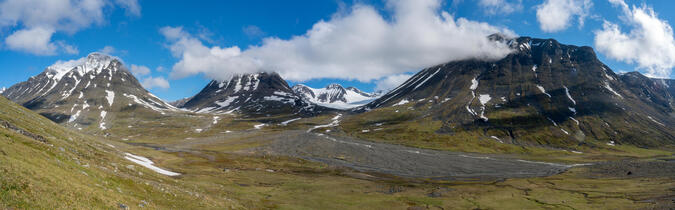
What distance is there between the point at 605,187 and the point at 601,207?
2749 cm

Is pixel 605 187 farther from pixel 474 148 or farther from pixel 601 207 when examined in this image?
pixel 474 148

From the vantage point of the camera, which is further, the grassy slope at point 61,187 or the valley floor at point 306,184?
the valley floor at point 306,184

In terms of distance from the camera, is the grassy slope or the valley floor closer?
the grassy slope

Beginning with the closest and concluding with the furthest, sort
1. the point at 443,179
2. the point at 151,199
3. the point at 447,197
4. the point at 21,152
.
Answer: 1. the point at 21,152
2. the point at 151,199
3. the point at 447,197
4. the point at 443,179

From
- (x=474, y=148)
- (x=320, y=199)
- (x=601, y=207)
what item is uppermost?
(x=474, y=148)

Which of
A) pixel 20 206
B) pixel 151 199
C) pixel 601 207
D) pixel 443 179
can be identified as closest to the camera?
pixel 20 206

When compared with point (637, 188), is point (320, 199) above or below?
below

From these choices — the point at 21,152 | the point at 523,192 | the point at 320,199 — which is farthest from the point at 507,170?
the point at 21,152

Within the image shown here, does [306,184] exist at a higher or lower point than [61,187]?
lower

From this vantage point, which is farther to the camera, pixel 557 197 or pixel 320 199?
pixel 557 197

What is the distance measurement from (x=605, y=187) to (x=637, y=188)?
5706 mm

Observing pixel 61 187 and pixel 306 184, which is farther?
pixel 306 184

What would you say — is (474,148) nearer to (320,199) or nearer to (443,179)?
(443,179)

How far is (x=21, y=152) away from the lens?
87.2ft
